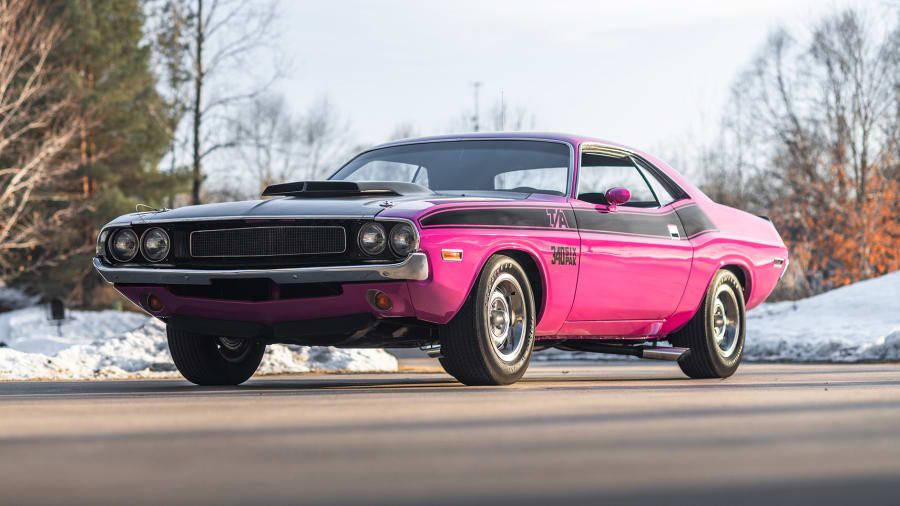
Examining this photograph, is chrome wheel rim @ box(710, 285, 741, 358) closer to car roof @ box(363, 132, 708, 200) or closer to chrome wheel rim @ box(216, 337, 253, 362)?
car roof @ box(363, 132, 708, 200)

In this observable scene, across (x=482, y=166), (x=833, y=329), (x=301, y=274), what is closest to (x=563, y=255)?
(x=482, y=166)

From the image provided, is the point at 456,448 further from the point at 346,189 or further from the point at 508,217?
the point at 346,189

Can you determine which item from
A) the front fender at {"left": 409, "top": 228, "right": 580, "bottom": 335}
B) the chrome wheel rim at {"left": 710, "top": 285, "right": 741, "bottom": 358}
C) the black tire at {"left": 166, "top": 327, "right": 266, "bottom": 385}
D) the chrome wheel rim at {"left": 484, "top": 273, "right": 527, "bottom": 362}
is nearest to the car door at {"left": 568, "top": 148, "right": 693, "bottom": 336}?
the front fender at {"left": 409, "top": 228, "right": 580, "bottom": 335}

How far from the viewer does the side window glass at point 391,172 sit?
7.75 meters

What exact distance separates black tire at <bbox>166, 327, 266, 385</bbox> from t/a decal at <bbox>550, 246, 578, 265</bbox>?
6.19 ft

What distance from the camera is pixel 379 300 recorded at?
616cm

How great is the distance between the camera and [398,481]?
9.86 feet

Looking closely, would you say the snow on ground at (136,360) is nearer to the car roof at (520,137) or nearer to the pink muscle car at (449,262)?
the pink muscle car at (449,262)

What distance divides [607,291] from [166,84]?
33.1 meters

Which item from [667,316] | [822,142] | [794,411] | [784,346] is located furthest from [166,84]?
[794,411]

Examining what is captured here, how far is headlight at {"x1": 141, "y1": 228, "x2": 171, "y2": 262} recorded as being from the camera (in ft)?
22.2

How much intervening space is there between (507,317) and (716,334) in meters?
2.44

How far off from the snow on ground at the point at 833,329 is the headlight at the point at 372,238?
8.13 metres

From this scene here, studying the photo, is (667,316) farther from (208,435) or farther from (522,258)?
(208,435)
